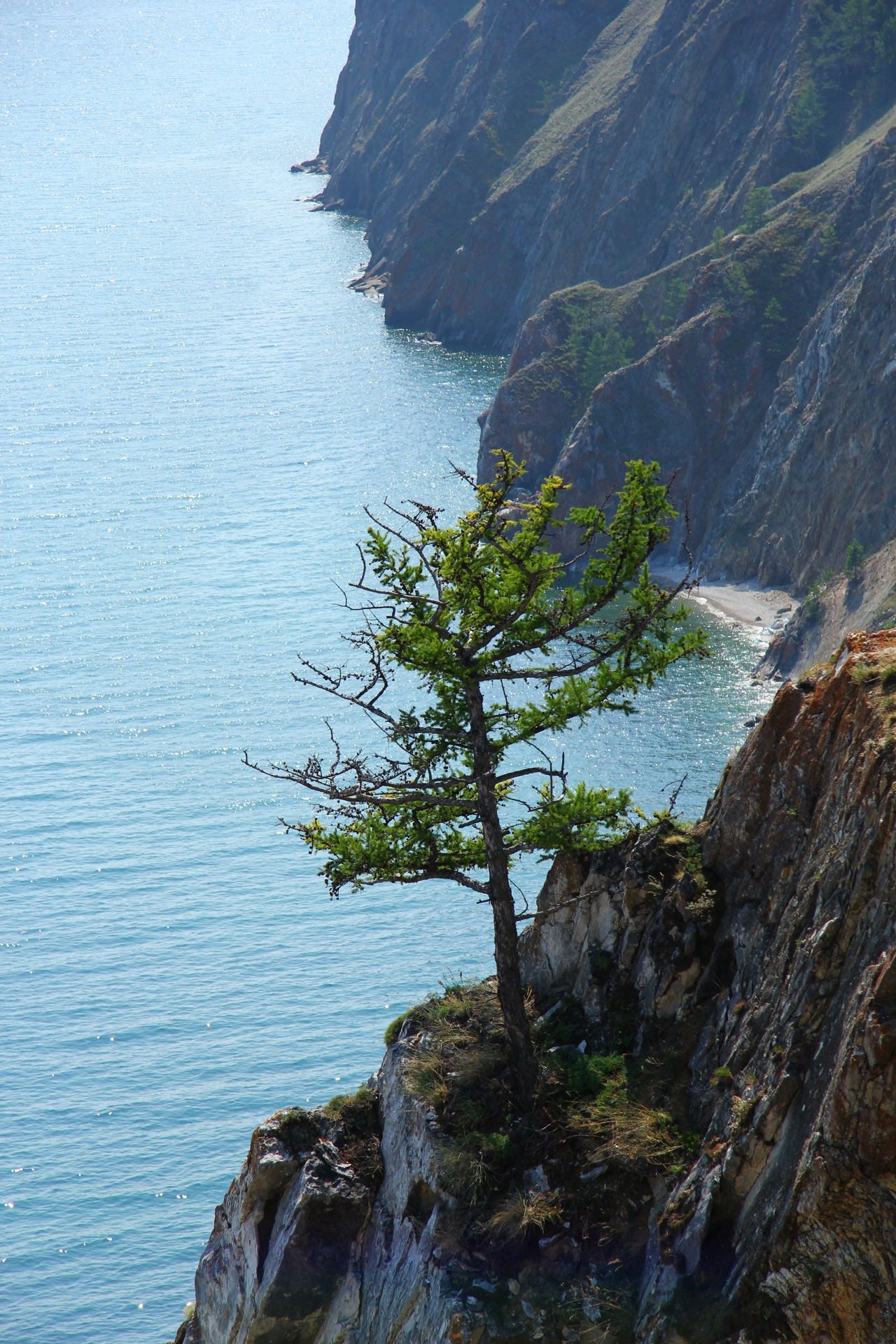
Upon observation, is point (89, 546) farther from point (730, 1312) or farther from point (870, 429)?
point (730, 1312)

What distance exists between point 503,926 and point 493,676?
4.33m

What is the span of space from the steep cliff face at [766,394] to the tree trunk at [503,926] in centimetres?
8192

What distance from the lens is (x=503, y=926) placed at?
68.3 feet

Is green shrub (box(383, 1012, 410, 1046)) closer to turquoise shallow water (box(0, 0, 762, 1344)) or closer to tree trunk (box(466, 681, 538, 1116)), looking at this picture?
tree trunk (box(466, 681, 538, 1116))

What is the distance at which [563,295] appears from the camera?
146 meters

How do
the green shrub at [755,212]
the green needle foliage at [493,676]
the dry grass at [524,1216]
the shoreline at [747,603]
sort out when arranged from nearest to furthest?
the dry grass at [524,1216] < the green needle foliage at [493,676] < the shoreline at [747,603] < the green shrub at [755,212]

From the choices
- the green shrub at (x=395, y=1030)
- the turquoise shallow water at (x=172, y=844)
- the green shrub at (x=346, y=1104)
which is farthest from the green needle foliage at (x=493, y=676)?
the turquoise shallow water at (x=172, y=844)

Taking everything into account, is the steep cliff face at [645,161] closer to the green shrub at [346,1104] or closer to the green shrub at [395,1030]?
the green shrub at [395,1030]

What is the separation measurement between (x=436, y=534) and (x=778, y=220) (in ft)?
398

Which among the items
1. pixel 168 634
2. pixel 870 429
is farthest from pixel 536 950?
pixel 168 634

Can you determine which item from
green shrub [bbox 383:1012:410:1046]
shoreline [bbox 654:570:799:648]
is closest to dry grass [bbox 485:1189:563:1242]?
green shrub [bbox 383:1012:410:1046]

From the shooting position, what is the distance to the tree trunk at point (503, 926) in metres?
20.4

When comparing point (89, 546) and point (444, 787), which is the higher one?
point (444, 787)

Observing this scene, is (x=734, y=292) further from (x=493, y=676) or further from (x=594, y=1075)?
(x=594, y=1075)
